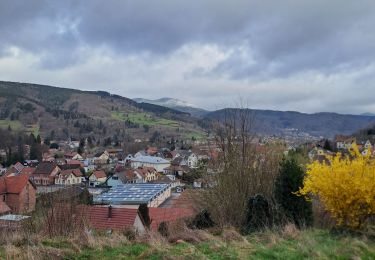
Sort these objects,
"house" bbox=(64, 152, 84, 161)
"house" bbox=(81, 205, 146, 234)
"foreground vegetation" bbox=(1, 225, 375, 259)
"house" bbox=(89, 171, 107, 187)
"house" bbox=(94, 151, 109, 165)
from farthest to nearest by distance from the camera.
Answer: "house" bbox=(64, 152, 84, 161) → "house" bbox=(94, 151, 109, 165) → "house" bbox=(89, 171, 107, 187) → "house" bbox=(81, 205, 146, 234) → "foreground vegetation" bbox=(1, 225, 375, 259)

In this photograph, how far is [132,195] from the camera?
131 feet

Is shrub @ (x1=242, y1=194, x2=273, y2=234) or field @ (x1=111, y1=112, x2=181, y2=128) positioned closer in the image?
shrub @ (x1=242, y1=194, x2=273, y2=234)

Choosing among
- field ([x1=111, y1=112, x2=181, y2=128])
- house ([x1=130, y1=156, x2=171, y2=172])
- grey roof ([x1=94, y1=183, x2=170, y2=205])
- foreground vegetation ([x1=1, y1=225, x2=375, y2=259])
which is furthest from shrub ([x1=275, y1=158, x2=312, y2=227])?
field ([x1=111, y1=112, x2=181, y2=128])

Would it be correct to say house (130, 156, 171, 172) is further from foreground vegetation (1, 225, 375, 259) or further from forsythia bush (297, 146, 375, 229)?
foreground vegetation (1, 225, 375, 259)

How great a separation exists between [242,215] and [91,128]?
144902 mm

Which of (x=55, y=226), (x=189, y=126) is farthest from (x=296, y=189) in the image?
(x=189, y=126)

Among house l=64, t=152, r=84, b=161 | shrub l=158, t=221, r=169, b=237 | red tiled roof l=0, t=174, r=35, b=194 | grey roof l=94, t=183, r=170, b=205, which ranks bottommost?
house l=64, t=152, r=84, b=161

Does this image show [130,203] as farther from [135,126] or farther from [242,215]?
[135,126]

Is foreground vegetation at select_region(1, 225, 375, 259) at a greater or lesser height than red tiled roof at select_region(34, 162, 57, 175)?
greater

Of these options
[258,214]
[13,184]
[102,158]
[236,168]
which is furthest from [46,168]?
[258,214]

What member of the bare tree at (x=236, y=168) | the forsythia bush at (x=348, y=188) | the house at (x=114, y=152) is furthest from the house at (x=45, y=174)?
the forsythia bush at (x=348, y=188)

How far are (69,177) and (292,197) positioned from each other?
59149mm

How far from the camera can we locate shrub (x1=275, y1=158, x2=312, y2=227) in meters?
12.2

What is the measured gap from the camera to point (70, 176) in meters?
66.9
